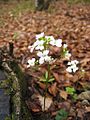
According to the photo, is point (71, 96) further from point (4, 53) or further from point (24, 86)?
point (4, 53)

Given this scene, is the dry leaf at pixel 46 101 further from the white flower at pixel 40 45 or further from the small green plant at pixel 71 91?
the white flower at pixel 40 45

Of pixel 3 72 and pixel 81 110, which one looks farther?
pixel 3 72

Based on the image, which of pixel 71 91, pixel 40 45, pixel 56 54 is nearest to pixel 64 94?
pixel 71 91

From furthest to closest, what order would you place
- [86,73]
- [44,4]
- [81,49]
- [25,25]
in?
[44,4]
[25,25]
[81,49]
[86,73]

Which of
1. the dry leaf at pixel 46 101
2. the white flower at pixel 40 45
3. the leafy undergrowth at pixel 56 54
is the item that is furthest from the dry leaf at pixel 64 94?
the white flower at pixel 40 45

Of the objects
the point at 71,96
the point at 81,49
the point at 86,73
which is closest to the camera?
the point at 71,96

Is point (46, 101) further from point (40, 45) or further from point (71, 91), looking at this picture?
point (40, 45)

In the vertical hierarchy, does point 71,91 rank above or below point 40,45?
below

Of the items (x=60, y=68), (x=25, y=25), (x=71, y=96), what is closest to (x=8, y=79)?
(x=71, y=96)

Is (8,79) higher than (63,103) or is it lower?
higher
